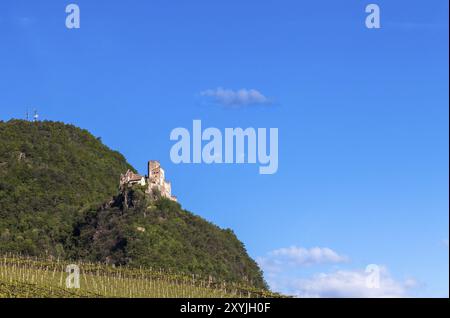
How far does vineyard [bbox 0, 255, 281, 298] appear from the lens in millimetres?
84875

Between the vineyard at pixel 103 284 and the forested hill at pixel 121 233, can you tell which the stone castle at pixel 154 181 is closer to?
the forested hill at pixel 121 233

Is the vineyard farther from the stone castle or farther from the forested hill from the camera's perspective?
the stone castle

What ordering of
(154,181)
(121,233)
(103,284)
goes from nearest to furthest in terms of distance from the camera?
(103,284), (121,233), (154,181)

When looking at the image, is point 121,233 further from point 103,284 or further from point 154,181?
point 103,284

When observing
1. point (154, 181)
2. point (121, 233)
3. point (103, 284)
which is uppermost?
point (154, 181)

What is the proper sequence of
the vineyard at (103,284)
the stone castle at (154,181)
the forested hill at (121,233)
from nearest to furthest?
the vineyard at (103,284) → the forested hill at (121,233) → the stone castle at (154,181)

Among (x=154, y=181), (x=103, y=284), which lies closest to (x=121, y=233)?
(x=154, y=181)

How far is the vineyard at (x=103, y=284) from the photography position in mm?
84875

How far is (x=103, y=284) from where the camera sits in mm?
98438

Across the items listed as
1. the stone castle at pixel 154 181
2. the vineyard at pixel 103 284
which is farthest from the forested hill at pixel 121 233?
the vineyard at pixel 103 284

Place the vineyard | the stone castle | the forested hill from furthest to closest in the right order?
the stone castle < the forested hill < the vineyard

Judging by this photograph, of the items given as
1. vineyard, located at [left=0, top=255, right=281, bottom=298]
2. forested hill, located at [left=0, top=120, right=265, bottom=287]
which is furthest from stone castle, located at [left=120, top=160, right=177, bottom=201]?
vineyard, located at [left=0, top=255, right=281, bottom=298]
